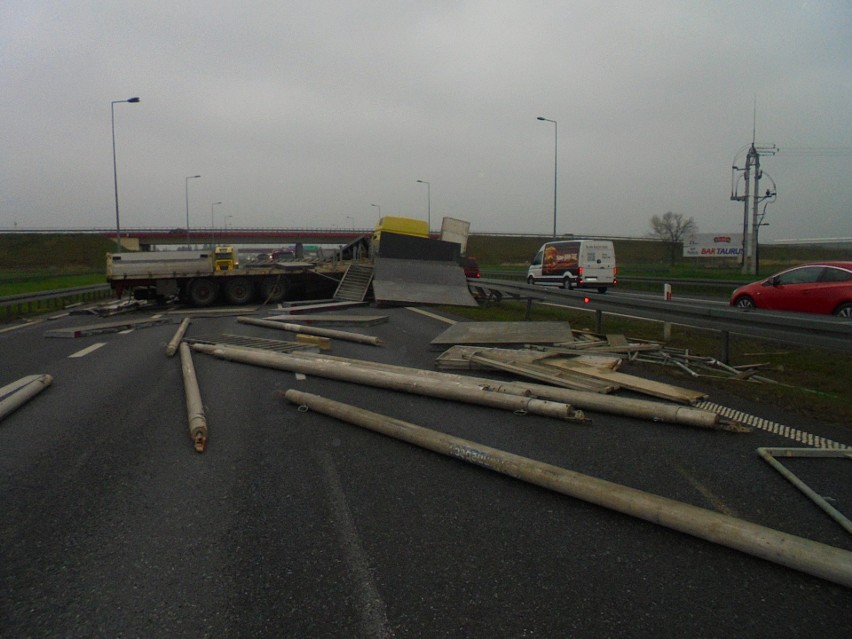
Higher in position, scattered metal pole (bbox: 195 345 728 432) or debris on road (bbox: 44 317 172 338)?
scattered metal pole (bbox: 195 345 728 432)

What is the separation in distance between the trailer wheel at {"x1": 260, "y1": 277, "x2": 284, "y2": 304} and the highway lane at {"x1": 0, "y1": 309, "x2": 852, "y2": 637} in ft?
59.2

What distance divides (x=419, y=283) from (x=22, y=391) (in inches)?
567

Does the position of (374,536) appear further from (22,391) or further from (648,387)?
(22,391)

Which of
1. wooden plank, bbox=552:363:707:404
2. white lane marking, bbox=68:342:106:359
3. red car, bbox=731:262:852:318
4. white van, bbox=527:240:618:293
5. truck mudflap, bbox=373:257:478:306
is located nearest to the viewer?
wooden plank, bbox=552:363:707:404

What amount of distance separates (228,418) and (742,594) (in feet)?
15.4

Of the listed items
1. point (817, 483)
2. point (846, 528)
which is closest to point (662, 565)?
point (846, 528)

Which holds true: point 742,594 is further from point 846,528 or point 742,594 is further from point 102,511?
point 102,511

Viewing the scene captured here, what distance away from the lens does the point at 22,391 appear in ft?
22.7

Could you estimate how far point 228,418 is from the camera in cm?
605

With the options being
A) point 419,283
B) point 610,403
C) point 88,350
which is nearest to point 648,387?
point 610,403

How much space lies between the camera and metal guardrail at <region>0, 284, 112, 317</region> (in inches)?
790

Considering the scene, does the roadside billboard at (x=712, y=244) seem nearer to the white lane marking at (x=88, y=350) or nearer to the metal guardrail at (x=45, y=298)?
the metal guardrail at (x=45, y=298)

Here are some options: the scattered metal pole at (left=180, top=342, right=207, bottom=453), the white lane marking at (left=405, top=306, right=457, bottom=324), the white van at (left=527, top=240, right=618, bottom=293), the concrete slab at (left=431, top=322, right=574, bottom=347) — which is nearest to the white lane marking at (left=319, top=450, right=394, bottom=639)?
the scattered metal pole at (left=180, top=342, right=207, bottom=453)

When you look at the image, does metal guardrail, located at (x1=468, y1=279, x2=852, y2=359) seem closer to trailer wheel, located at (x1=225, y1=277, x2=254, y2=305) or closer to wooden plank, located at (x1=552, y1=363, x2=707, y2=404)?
wooden plank, located at (x1=552, y1=363, x2=707, y2=404)
